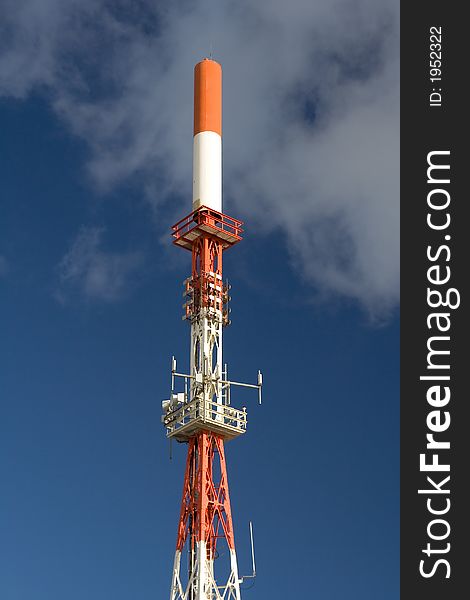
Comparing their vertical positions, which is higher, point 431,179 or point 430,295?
point 431,179

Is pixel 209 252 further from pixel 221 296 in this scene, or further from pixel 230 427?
pixel 230 427

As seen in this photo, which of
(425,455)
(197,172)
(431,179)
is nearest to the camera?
(425,455)

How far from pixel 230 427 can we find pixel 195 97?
97.5 feet

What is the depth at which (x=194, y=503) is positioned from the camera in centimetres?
8362

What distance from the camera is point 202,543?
8106 centimetres

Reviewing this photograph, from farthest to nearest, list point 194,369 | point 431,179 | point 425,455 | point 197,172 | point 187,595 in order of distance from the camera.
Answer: point 197,172
point 194,369
point 187,595
point 431,179
point 425,455

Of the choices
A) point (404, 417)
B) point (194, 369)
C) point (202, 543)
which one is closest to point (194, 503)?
point (202, 543)

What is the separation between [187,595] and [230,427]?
12424mm

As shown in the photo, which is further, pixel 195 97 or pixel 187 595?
pixel 195 97

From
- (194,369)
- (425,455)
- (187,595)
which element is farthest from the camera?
(194,369)

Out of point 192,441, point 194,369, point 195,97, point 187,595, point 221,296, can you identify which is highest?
point 195,97

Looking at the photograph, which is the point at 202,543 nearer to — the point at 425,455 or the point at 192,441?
the point at 192,441

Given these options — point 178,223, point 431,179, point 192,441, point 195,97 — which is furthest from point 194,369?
point 431,179

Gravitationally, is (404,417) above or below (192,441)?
below
